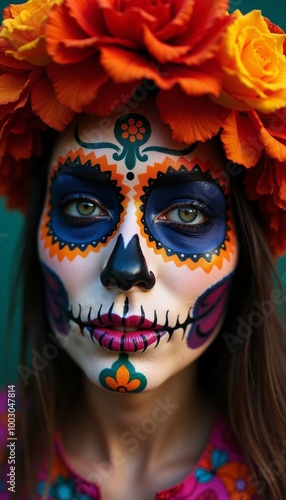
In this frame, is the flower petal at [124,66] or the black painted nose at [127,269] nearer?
the flower petal at [124,66]

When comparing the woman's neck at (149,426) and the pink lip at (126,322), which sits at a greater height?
the pink lip at (126,322)

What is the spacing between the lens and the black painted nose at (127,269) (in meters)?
1.17

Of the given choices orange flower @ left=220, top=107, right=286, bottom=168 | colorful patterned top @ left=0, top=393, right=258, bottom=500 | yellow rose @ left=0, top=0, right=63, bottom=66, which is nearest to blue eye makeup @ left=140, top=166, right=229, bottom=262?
orange flower @ left=220, top=107, right=286, bottom=168

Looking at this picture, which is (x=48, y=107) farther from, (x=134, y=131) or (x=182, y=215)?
(x=182, y=215)

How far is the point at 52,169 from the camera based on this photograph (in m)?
1.37

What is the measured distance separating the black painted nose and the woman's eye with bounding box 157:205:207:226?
0.31 ft

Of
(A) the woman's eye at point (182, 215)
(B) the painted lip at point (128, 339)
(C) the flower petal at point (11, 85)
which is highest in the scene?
(C) the flower petal at point (11, 85)

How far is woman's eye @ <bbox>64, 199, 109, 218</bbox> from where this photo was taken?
4.25 feet

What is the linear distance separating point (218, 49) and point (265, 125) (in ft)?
0.75

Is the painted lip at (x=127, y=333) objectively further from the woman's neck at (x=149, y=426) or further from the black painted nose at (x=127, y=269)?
the woman's neck at (x=149, y=426)

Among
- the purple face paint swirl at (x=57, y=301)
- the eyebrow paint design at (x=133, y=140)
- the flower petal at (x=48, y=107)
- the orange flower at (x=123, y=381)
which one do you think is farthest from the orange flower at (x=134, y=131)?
the orange flower at (x=123, y=381)

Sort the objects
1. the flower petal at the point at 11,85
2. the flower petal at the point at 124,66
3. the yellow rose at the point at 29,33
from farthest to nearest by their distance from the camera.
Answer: the flower petal at the point at 11,85 < the yellow rose at the point at 29,33 < the flower petal at the point at 124,66

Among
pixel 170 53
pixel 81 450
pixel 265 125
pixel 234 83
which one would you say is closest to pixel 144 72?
pixel 170 53

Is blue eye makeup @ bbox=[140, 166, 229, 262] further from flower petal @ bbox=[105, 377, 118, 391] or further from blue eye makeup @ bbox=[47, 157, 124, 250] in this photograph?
flower petal @ bbox=[105, 377, 118, 391]
